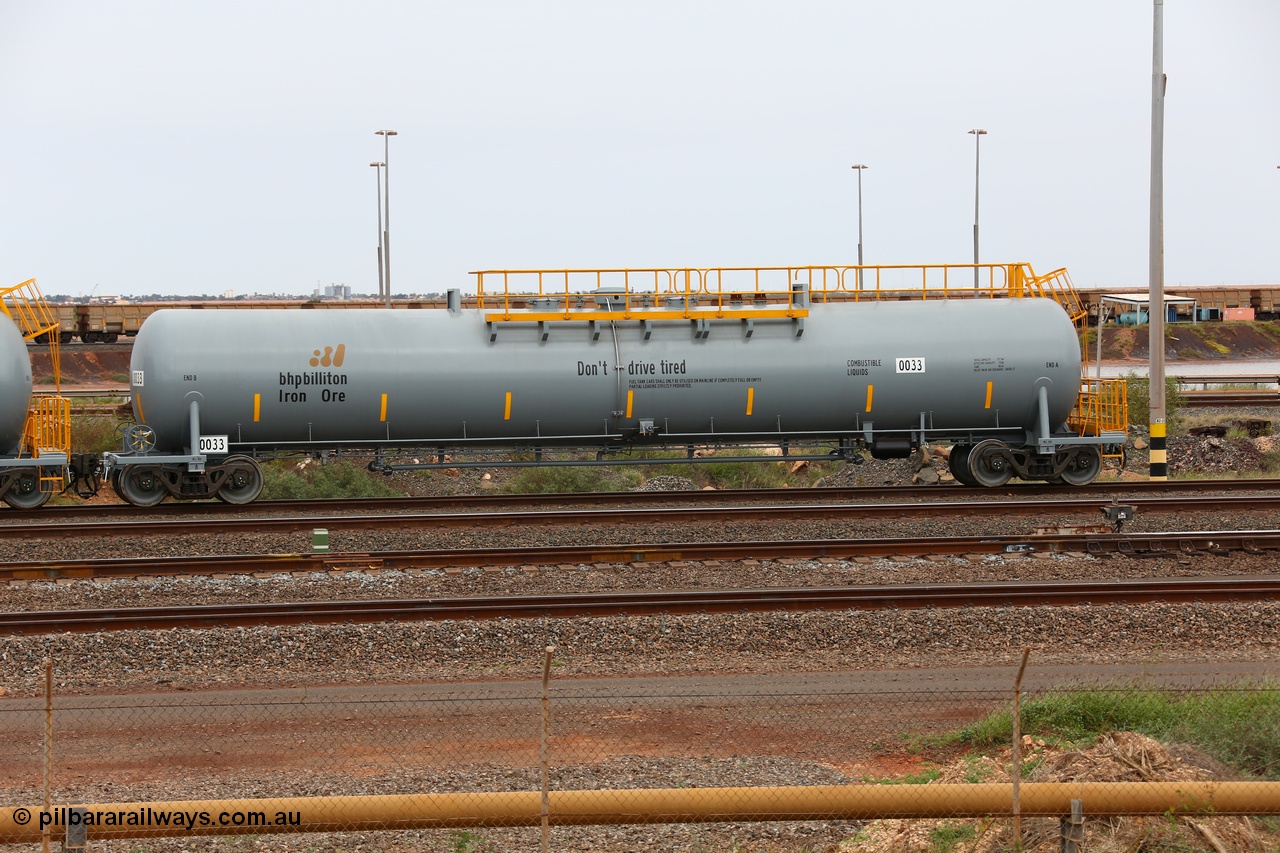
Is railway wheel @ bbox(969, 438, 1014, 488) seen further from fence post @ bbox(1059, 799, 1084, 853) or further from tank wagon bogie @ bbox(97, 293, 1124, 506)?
fence post @ bbox(1059, 799, 1084, 853)

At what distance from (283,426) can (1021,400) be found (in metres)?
12.8

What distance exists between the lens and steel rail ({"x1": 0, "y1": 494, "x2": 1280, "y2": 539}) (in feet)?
54.8

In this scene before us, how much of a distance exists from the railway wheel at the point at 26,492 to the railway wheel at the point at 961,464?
1619 centimetres

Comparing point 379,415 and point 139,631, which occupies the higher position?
point 379,415

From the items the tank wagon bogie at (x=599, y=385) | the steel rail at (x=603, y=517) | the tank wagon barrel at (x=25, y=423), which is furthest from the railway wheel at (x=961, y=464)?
the tank wagon barrel at (x=25, y=423)

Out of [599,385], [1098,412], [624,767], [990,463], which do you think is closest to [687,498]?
[599,385]

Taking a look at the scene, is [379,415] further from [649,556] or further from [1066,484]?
[1066,484]

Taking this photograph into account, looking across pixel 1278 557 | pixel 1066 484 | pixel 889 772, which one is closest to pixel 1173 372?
pixel 1066 484

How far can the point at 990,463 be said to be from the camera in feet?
67.7

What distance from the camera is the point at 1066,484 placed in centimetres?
2109

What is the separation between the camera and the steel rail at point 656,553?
46.3 feet

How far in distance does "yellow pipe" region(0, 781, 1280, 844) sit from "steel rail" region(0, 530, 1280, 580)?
8.66 meters

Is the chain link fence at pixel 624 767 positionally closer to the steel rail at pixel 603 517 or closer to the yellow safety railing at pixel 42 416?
the steel rail at pixel 603 517

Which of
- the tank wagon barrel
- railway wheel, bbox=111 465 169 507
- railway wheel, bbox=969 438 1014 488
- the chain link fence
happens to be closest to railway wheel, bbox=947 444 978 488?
railway wheel, bbox=969 438 1014 488
